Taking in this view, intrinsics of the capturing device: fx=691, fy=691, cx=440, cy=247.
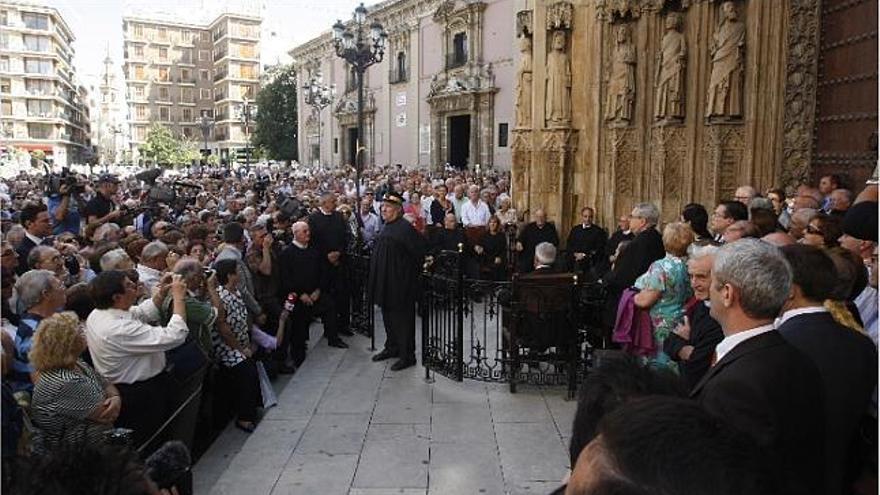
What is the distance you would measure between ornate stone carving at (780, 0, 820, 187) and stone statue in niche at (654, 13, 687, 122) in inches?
50.7

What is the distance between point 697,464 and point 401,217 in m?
6.60

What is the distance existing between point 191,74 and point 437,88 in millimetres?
67458

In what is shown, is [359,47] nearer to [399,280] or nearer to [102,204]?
[102,204]

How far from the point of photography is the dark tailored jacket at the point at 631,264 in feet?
19.9

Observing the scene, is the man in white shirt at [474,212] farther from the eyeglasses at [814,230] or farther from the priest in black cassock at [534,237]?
the eyeglasses at [814,230]

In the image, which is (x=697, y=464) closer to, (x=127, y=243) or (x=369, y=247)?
(x=127, y=243)

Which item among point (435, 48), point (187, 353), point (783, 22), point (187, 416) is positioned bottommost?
point (187, 416)

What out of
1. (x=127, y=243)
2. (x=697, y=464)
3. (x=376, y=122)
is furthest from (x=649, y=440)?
(x=376, y=122)

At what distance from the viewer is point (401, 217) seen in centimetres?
770

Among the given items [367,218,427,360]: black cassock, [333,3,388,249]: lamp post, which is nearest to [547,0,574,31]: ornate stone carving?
[333,3,388,249]: lamp post

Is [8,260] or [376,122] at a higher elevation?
[376,122]

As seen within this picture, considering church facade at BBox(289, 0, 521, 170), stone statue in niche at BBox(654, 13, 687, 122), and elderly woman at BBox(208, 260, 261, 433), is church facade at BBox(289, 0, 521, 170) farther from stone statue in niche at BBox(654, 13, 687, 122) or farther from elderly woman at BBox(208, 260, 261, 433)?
elderly woman at BBox(208, 260, 261, 433)

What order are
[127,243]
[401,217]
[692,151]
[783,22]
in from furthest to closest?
[692,151]
[783,22]
[401,217]
[127,243]

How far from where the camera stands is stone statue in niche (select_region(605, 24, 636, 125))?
9.90 meters
